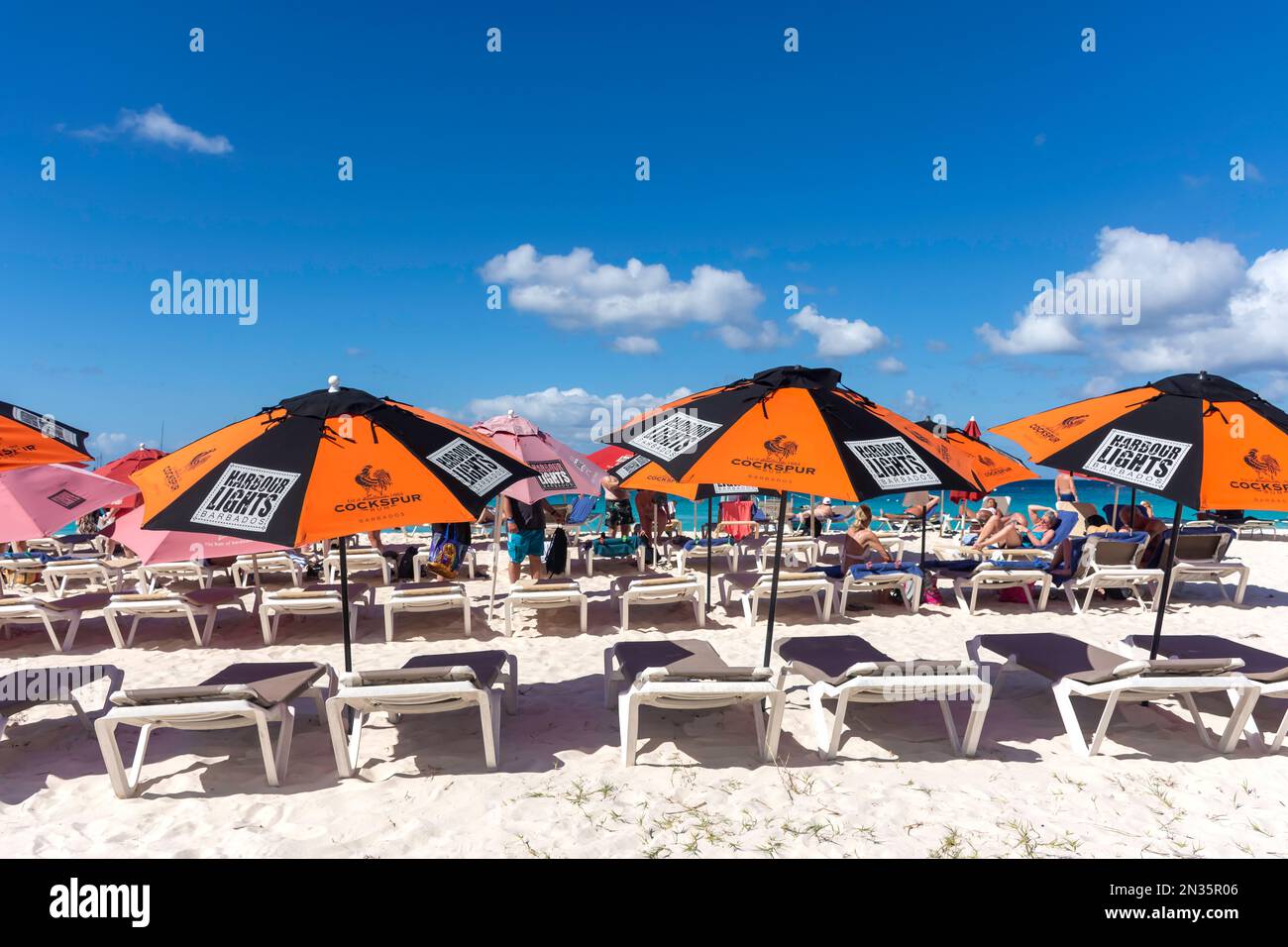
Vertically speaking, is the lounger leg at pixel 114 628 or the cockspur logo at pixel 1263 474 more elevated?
the cockspur logo at pixel 1263 474

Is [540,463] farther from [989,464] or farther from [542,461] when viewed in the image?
[989,464]

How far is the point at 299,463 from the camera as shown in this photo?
3506 millimetres

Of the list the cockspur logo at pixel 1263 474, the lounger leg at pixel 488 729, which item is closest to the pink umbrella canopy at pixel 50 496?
the lounger leg at pixel 488 729

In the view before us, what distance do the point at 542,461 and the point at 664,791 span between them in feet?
17.8

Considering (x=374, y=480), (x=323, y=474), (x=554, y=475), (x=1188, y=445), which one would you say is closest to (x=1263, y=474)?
(x=1188, y=445)

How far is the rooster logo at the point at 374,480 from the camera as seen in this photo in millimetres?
3506

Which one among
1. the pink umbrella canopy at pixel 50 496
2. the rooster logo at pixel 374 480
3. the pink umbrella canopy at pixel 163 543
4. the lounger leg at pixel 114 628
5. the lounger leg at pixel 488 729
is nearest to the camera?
the rooster logo at pixel 374 480

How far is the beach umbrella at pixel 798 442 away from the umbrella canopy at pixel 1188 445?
782 millimetres

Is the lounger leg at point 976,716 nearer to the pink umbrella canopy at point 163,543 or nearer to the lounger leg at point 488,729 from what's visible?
the lounger leg at point 488,729

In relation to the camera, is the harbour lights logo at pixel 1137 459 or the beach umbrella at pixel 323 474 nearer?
the beach umbrella at pixel 323 474

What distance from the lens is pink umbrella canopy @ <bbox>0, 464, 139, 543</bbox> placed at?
5102 millimetres

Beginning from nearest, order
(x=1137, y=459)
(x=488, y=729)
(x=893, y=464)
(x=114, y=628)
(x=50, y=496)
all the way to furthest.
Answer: (x=488, y=729), (x=893, y=464), (x=1137, y=459), (x=50, y=496), (x=114, y=628)

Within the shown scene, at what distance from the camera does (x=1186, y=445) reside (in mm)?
4059
